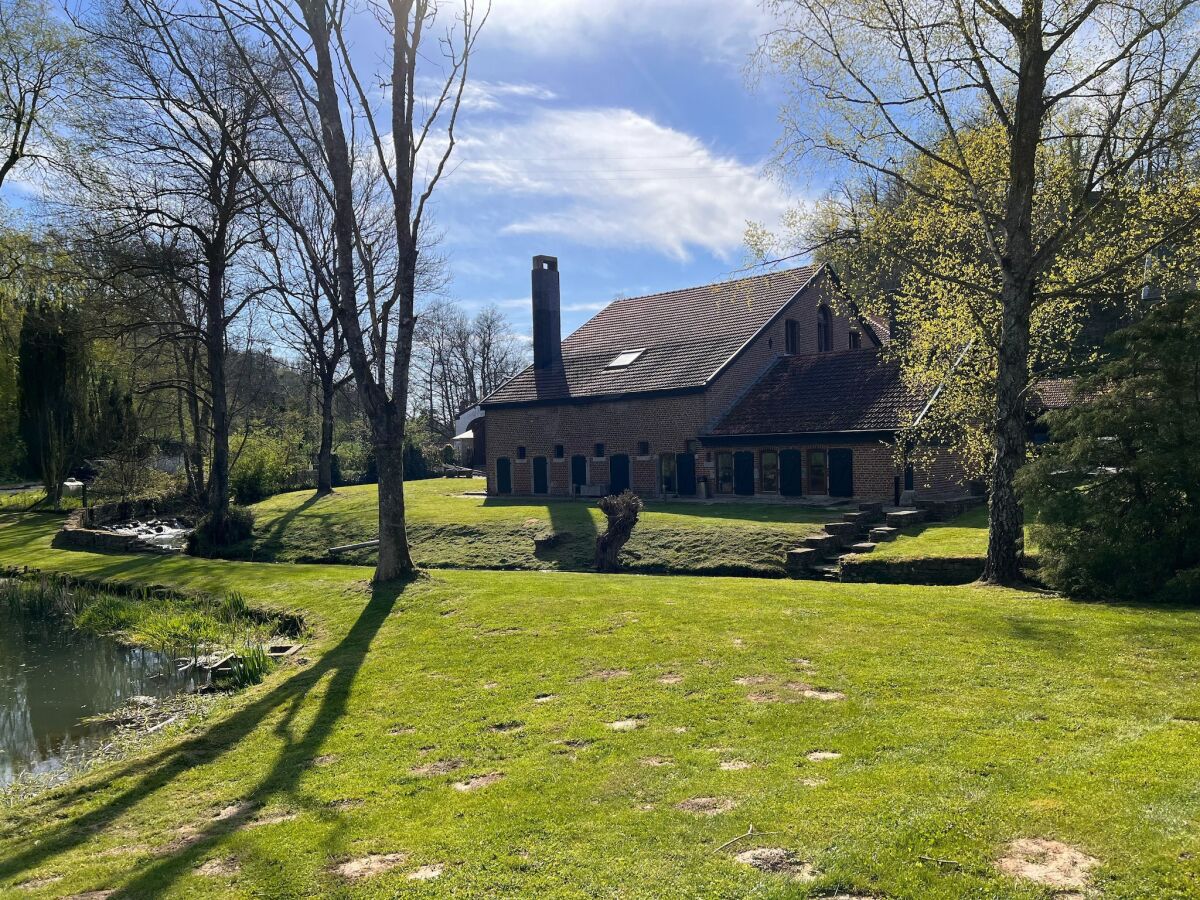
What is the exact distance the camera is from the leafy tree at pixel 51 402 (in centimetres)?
3212

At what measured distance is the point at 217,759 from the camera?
795cm

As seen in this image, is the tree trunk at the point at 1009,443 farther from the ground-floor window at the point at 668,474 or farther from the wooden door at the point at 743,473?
the ground-floor window at the point at 668,474

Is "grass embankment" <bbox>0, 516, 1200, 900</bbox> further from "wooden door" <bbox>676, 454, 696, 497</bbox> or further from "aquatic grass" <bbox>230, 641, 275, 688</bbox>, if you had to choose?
"wooden door" <bbox>676, 454, 696, 497</bbox>

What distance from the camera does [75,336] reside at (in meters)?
23.4

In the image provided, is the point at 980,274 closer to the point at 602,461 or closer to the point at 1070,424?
the point at 1070,424

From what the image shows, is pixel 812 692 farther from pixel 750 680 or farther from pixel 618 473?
pixel 618 473

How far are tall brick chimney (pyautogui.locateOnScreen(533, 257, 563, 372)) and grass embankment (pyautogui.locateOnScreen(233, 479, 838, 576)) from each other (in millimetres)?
7403

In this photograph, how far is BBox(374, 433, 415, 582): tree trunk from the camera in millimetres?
15266

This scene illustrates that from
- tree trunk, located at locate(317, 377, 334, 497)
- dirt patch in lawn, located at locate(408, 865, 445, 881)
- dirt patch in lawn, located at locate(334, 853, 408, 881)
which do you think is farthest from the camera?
tree trunk, located at locate(317, 377, 334, 497)

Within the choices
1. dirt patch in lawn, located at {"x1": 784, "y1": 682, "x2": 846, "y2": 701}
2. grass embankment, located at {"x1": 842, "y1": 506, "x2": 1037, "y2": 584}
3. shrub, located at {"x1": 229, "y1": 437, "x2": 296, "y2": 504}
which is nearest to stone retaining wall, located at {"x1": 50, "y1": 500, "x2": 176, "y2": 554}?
shrub, located at {"x1": 229, "y1": 437, "x2": 296, "y2": 504}

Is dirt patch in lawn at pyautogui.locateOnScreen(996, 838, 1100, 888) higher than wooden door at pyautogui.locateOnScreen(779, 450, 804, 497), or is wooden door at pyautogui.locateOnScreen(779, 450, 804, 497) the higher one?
wooden door at pyautogui.locateOnScreen(779, 450, 804, 497)

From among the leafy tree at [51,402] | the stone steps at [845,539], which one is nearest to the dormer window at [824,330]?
the stone steps at [845,539]

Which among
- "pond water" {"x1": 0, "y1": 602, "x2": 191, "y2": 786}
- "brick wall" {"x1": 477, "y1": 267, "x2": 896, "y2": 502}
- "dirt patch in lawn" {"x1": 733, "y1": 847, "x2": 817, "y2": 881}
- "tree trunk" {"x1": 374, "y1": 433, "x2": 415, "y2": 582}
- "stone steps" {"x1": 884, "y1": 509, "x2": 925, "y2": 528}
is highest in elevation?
"brick wall" {"x1": 477, "y1": 267, "x2": 896, "y2": 502}

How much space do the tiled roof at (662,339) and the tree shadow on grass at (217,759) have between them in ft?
69.0
